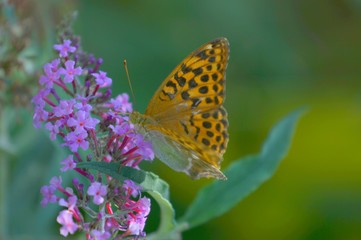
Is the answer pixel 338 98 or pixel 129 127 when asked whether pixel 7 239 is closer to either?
pixel 129 127

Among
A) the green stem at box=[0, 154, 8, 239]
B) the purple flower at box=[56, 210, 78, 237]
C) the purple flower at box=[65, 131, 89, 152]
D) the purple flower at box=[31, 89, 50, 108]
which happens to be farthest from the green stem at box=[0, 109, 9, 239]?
the purple flower at box=[56, 210, 78, 237]

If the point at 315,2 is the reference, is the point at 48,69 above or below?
below

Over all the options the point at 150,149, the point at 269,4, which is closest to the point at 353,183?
the point at 269,4

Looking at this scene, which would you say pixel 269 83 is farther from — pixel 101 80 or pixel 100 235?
pixel 100 235

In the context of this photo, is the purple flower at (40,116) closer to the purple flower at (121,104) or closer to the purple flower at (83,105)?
the purple flower at (83,105)

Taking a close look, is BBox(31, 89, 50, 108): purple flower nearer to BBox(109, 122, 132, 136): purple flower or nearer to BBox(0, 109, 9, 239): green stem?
BBox(109, 122, 132, 136): purple flower

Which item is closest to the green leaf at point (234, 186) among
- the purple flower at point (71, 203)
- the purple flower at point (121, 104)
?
the purple flower at point (121, 104)

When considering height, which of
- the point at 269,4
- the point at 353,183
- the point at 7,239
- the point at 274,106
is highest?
the point at 269,4
